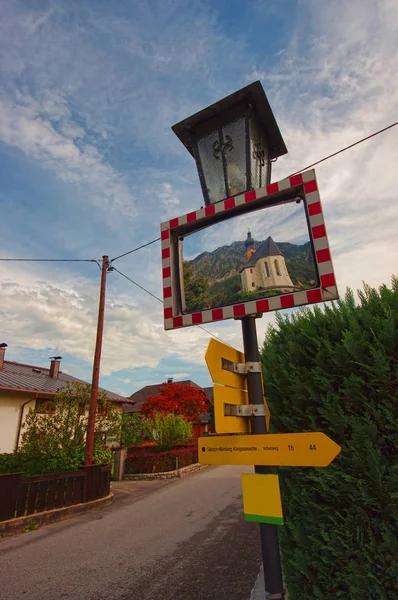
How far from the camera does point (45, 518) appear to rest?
868 cm

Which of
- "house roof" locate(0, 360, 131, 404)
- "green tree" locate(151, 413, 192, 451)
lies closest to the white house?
"house roof" locate(0, 360, 131, 404)

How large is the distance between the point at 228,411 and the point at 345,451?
0.86 meters

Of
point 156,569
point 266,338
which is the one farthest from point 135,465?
point 266,338

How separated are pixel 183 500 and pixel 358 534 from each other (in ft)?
34.4

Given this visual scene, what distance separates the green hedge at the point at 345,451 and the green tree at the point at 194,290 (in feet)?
2.60

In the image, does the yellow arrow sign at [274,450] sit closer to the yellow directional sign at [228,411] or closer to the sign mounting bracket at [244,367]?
the yellow directional sign at [228,411]

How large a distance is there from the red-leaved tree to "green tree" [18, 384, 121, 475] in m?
12.1

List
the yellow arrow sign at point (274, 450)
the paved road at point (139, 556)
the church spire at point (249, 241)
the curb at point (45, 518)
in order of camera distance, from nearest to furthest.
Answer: the yellow arrow sign at point (274, 450)
the church spire at point (249, 241)
the paved road at point (139, 556)
the curb at point (45, 518)

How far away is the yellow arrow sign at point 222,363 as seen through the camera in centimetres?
188

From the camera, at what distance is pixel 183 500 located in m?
11.0

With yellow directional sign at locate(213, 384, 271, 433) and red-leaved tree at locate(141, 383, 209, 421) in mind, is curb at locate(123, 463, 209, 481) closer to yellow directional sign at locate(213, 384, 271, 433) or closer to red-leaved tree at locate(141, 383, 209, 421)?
red-leaved tree at locate(141, 383, 209, 421)

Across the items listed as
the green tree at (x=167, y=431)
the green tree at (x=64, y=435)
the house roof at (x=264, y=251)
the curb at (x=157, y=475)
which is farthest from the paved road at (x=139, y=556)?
the green tree at (x=167, y=431)

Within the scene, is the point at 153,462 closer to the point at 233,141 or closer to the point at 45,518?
the point at 45,518

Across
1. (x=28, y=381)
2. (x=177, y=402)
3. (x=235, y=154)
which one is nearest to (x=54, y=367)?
(x=28, y=381)
